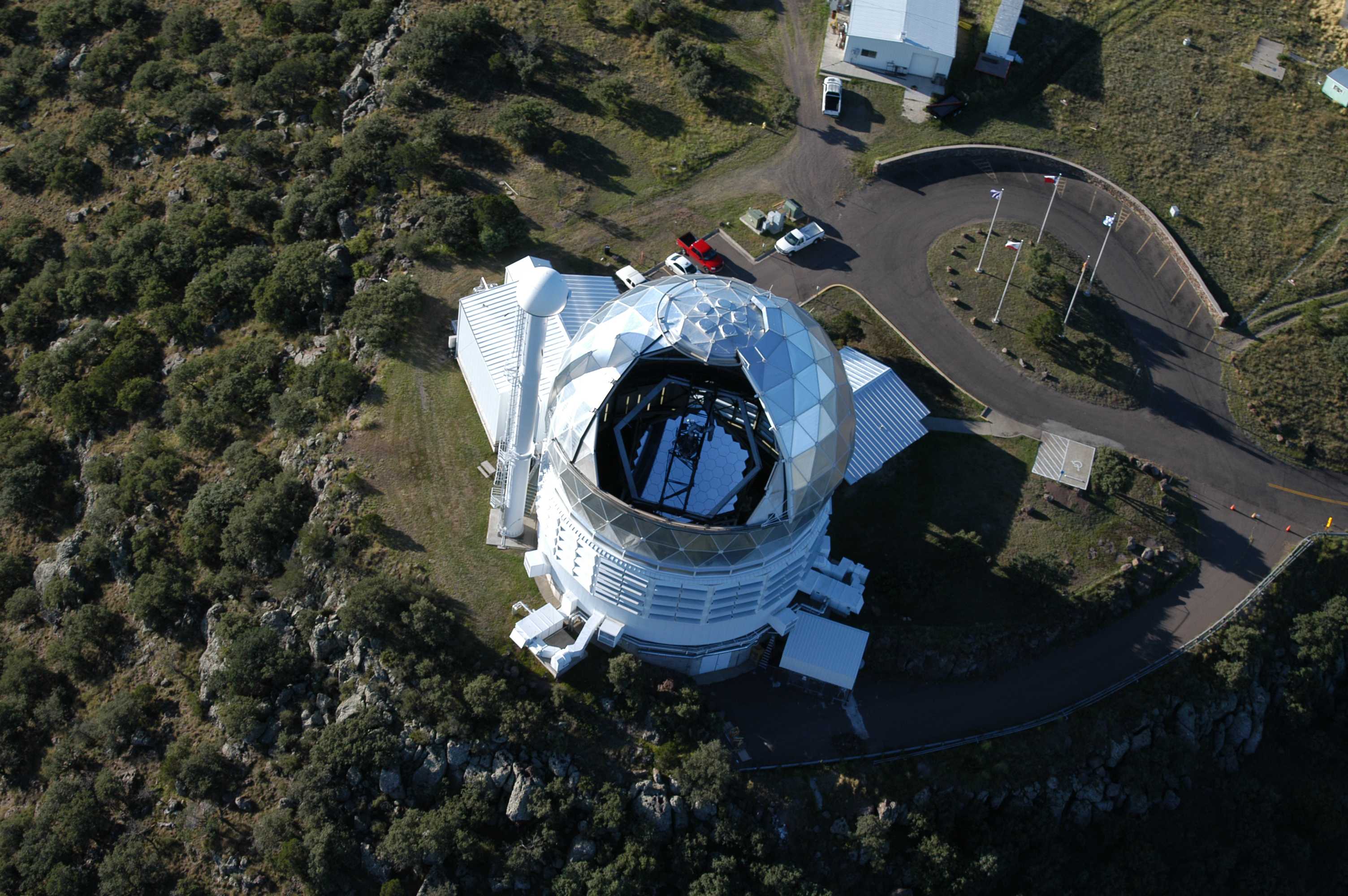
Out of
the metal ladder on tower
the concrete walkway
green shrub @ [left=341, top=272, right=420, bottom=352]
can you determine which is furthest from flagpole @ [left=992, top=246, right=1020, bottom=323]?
green shrub @ [left=341, top=272, right=420, bottom=352]

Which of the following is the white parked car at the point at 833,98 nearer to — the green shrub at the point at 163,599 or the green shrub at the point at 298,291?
the green shrub at the point at 298,291

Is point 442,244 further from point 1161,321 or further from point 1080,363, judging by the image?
point 1161,321

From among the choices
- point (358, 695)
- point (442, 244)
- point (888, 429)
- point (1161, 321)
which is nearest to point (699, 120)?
point (442, 244)

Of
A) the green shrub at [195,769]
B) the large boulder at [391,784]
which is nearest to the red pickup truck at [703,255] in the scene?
the large boulder at [391,784]

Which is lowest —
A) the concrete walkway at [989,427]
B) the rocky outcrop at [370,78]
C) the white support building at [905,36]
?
the concrete walkway at [989,427]

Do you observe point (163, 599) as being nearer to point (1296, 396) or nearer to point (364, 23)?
point (364, 23)
